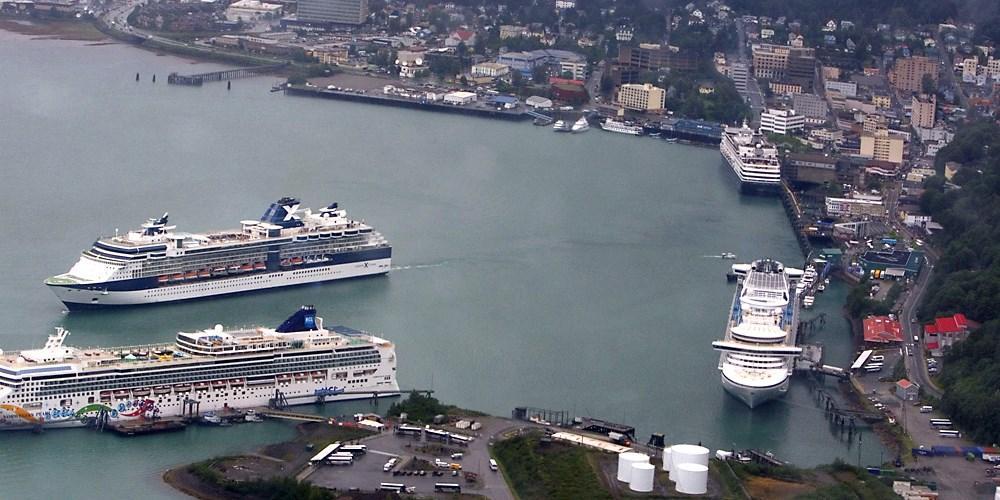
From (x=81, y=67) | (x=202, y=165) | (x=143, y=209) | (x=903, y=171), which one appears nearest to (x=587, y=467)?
(x=143, y=209)

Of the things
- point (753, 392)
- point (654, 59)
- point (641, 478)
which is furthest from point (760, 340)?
point (654, 59)

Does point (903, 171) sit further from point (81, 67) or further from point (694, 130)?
point (81, 67)

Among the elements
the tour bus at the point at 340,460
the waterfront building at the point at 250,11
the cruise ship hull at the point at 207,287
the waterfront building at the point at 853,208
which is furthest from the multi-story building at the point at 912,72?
the tour bus at the point at 340,460

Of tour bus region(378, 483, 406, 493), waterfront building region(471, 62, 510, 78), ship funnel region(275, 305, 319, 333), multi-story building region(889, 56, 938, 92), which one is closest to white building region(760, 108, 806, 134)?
multi-story building region(889, 56, 938, 92)

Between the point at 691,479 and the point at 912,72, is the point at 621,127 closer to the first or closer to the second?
the point at 912,72

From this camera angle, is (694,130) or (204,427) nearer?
(204,427)
